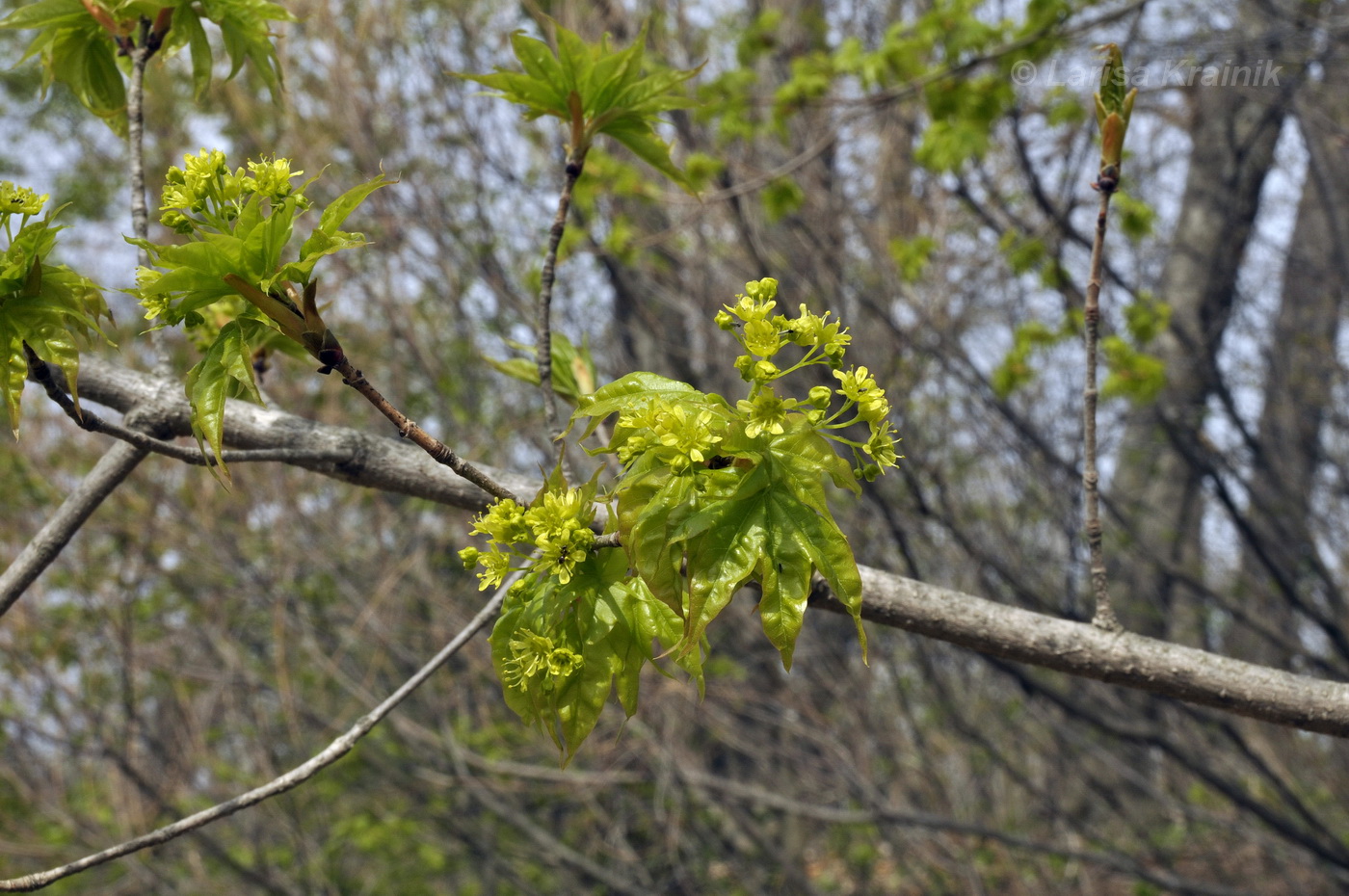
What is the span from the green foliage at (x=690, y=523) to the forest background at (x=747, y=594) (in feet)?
11.1

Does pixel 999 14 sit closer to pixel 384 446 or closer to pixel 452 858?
pixel 384 446

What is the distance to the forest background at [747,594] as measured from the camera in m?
4.88

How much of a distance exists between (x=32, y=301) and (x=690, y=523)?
0.99m

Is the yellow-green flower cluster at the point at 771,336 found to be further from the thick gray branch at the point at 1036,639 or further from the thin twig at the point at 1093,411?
the thin twig at the point at 1093,411

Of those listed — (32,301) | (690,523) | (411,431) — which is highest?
(32,301)

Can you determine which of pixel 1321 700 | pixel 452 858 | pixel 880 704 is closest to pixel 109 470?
pixel 1321 700

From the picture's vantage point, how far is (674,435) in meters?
1.13

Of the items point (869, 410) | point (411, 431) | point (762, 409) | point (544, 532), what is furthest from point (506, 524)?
point (869, 410)

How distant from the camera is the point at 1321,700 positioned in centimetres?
153

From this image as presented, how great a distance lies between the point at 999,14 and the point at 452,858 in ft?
20.1

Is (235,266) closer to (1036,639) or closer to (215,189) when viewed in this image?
(215,189)

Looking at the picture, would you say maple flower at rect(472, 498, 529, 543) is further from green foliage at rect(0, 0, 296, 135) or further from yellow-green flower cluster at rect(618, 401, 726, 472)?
green foliage at rect(0, 0, 296, 135)

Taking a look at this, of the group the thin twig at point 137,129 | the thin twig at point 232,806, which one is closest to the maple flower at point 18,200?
the thin twig at point 137,129

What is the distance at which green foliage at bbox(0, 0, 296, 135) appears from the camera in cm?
181
